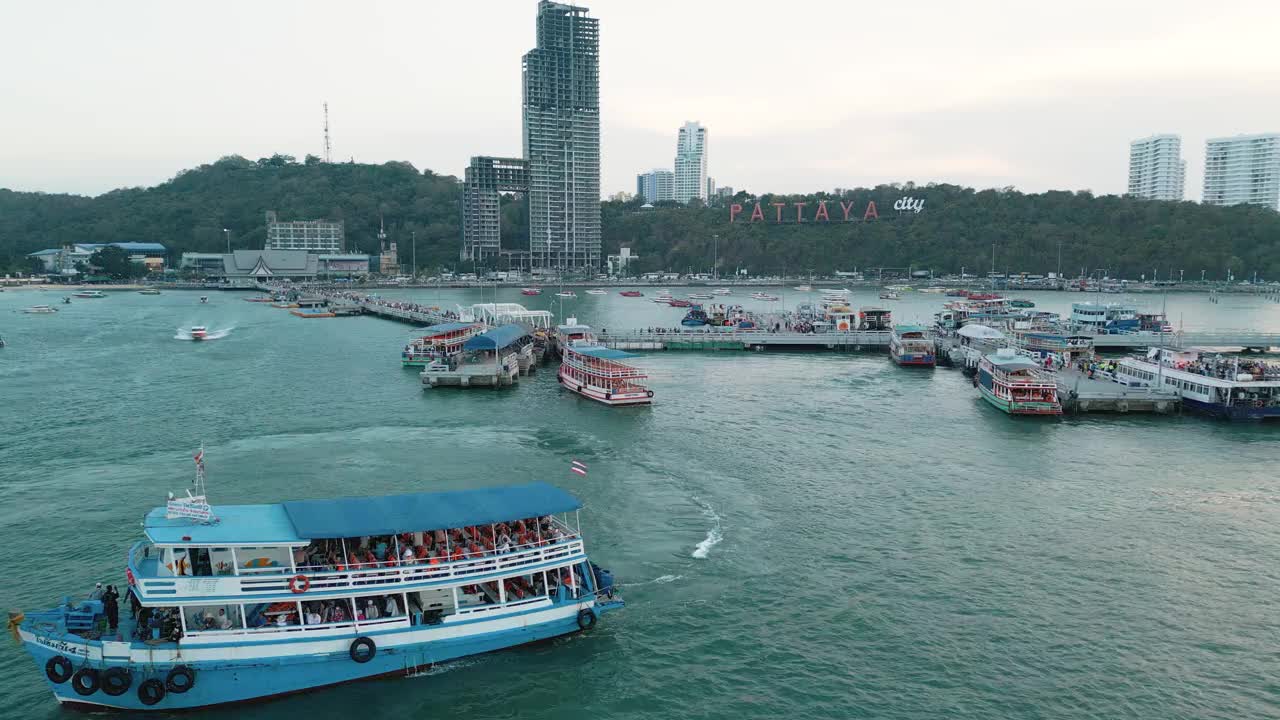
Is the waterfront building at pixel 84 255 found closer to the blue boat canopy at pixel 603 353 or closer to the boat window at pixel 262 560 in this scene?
the blue boat canopy at pixel 603 353

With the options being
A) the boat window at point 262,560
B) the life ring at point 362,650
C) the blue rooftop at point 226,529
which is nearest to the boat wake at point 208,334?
the blue rooftop at point 226,529

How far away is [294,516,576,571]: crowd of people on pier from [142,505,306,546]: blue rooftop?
29.8 inches

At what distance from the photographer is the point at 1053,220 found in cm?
19425

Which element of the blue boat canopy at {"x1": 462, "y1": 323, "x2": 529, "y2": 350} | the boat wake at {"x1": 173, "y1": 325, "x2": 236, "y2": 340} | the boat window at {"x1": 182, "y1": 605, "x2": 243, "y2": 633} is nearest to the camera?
the boat window at {"x1": 182, "y1": 605, "x2": 243, "y2": 633}

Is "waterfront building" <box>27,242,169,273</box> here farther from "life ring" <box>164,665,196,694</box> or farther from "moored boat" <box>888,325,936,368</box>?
"life ring" <box>164,665,196,694</box>

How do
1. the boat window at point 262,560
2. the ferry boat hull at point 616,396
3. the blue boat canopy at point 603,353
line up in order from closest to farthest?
the boat window at point 262,560 < the ferry boat hull at point 616,396 < the blue boat canopy at point 603,353

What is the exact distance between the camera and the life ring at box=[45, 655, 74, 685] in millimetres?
16547

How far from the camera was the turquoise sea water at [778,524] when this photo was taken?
18812 millimetres

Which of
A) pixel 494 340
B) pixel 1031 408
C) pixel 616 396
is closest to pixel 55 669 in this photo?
pixel 616 396

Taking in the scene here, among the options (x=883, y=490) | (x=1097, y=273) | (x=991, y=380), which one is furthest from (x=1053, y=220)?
(x=883, y=490)

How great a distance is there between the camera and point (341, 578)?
18438mm

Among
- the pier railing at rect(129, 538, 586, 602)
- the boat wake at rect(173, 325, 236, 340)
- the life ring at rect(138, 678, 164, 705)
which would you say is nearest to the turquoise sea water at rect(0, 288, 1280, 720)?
the life ring at rect(138, 678, 164, 705)

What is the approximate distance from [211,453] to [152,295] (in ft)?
449

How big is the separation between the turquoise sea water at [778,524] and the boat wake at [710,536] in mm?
83
